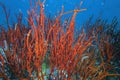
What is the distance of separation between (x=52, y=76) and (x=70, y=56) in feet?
1.10

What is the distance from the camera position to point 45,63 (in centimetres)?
308

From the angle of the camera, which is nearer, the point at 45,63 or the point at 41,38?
the point at 41,38

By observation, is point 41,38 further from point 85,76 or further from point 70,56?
point 85,76

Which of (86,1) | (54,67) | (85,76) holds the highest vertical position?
(86,1)

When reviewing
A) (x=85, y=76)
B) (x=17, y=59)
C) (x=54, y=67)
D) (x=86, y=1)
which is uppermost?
(x=86, y=1)

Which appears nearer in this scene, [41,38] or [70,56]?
[41,38]

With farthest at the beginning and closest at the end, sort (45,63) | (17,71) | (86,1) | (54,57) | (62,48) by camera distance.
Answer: (86,1), (45,63), (17,71), (54,57), (62,48)

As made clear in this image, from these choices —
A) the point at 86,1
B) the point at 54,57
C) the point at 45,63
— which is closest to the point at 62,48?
the point at 54,57

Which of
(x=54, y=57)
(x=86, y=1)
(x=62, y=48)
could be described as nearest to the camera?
(x=62, y=48)

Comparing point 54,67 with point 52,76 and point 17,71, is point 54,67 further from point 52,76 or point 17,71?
point 17,71

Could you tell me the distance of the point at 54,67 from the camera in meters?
2.33

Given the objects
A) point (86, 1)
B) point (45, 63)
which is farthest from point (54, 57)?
point (86, 1)

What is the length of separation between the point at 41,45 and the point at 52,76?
464 mm

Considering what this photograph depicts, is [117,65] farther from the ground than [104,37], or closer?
closer
